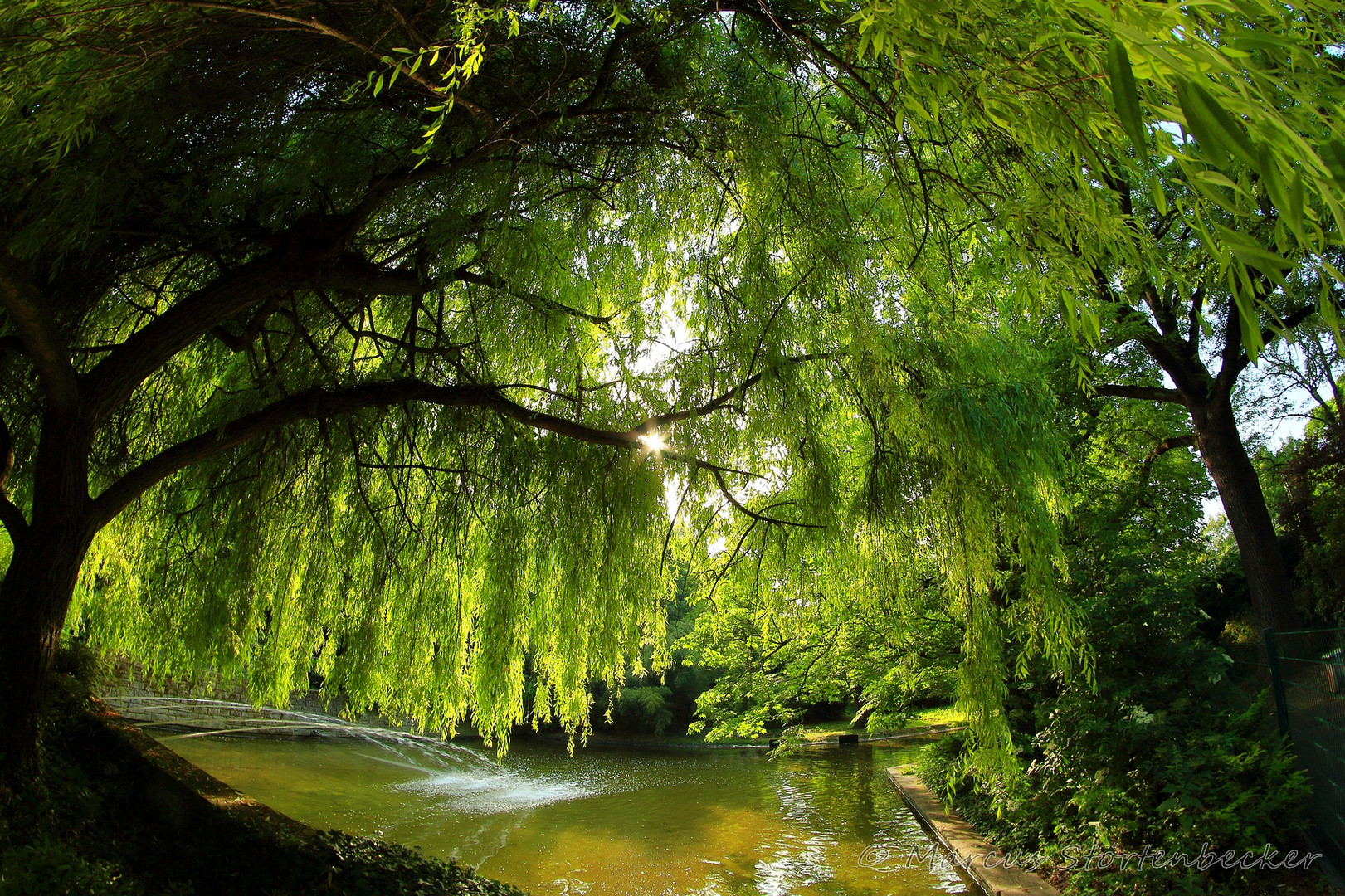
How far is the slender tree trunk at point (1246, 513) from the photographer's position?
24.7 feet

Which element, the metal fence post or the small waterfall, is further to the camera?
the small waterfall

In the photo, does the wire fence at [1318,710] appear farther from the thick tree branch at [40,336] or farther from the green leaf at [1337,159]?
the thick tree branch at [40,336]

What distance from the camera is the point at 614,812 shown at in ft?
33.9

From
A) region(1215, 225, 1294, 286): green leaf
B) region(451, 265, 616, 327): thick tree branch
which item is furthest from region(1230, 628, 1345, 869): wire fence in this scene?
region(1215, 225, 1294, 286): green leaf

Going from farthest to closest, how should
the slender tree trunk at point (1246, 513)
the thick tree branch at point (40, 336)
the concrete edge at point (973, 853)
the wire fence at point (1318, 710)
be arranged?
the slender tree trunk at point (1246, 513)
the concrete edge at point (973, 853)
the wire fence at point (1318, 710)
the thick tree branch at point (40, 336)

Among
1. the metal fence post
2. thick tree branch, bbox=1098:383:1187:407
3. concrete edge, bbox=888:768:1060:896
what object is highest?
thick tree branch, bbox=1098:383:1187:407

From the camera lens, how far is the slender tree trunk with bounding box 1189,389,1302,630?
7531mm

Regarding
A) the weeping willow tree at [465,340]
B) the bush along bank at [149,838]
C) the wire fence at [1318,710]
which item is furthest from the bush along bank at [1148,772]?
the bush along bank at [149,838]

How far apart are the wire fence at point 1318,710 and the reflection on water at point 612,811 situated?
2.57 m

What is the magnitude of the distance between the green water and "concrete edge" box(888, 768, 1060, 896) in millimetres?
186

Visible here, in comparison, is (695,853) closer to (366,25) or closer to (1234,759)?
(1234,759)

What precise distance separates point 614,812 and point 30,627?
27.5 feet

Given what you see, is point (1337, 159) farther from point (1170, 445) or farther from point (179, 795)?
point (1170, 445)

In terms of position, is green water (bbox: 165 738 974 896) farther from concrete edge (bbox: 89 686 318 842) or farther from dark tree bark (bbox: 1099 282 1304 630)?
dark tree bark (bbox: 1099 282 1304 630)
